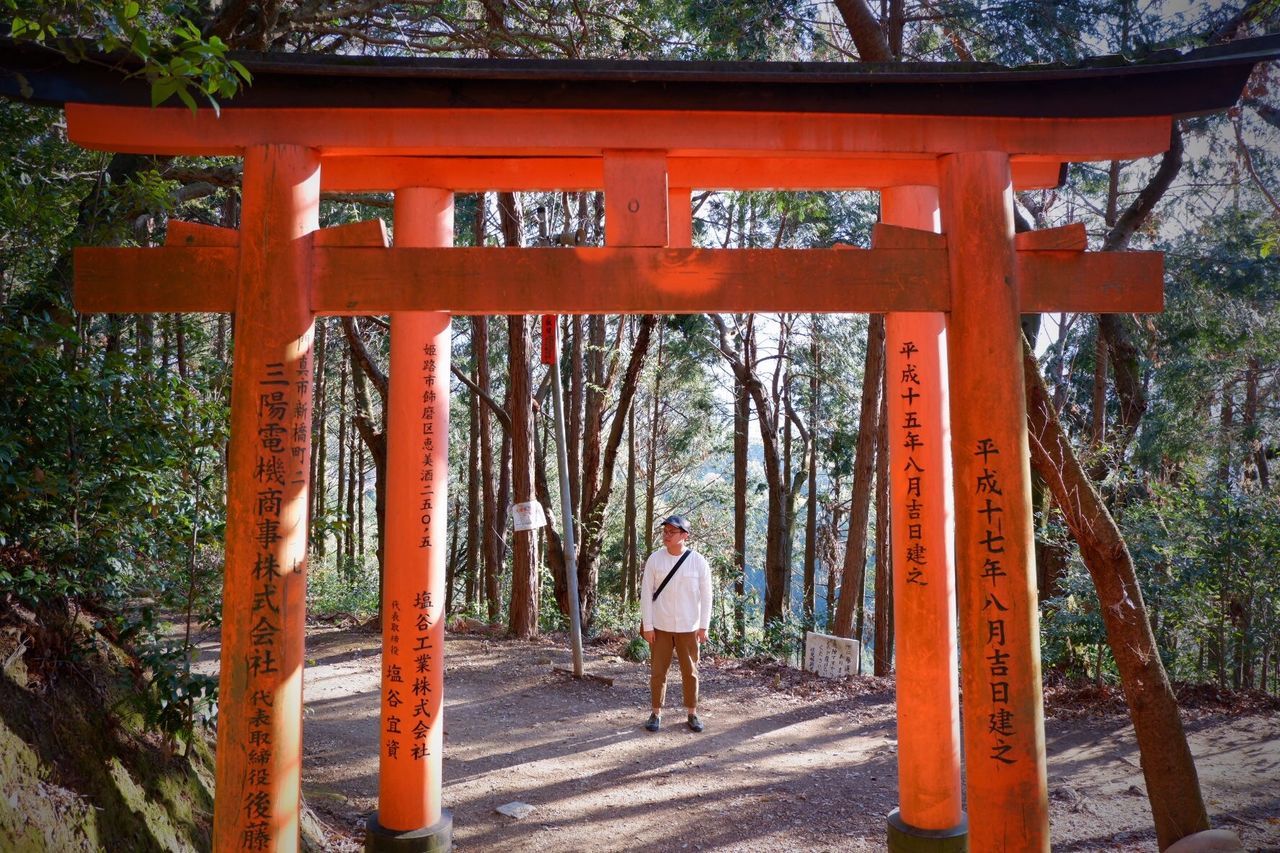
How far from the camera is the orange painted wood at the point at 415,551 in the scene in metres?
4.71

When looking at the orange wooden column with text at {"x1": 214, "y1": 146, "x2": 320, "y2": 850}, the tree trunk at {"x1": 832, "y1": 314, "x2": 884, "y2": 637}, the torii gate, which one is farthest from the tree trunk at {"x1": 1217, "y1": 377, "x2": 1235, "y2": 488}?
the orange wooden column with text at {"x1": 214, "y1": 146, "x2": 320, "y2": 850}

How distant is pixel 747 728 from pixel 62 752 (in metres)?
5.24

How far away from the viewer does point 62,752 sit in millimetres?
4074

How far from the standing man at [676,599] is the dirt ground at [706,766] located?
0.80m

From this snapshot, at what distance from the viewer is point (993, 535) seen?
375cm

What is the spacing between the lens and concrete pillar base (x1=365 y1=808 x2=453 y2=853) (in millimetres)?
4605

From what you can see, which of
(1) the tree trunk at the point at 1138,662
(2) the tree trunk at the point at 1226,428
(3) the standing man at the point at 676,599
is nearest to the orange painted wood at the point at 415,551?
(3) the standing man at the point at 676,599

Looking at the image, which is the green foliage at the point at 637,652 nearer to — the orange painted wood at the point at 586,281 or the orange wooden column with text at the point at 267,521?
the orange wooden column with text at the point at 267,521

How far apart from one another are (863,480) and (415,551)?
753 cm

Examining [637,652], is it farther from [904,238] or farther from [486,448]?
[904,238]

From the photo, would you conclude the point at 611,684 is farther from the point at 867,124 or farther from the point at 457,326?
the point at 457,326

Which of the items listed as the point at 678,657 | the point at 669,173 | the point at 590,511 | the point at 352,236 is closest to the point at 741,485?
the point at 590,511

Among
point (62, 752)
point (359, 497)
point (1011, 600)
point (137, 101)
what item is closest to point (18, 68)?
point (137, 101)

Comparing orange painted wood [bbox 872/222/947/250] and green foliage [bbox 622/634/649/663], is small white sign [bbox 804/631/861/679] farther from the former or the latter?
orange painted wood [bbox 872/222/947/250]
